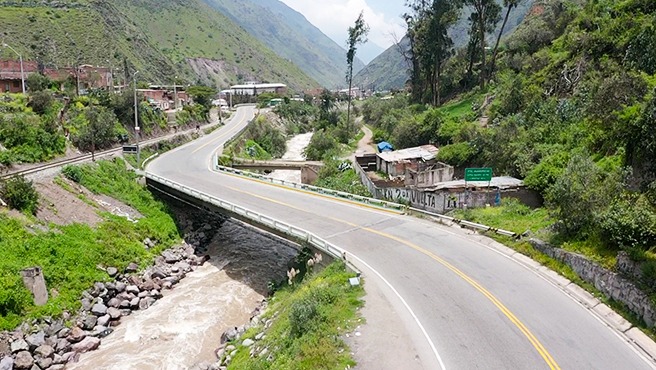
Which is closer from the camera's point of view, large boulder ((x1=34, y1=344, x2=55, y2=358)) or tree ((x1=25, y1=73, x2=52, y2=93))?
large boulder ((x1=34, y1=344, x2=55, y2=358))

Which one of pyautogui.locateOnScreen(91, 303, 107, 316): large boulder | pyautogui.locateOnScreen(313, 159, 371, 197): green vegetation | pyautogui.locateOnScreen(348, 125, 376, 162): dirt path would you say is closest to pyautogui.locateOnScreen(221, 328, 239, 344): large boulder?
pyautogui.locateOnScreen(91, 303, 107, 316): large boulder

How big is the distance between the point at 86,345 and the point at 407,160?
3142 cm

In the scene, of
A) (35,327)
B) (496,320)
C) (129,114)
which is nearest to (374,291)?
(496,320)

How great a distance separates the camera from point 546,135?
35312mm

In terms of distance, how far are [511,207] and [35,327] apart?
2582 cm

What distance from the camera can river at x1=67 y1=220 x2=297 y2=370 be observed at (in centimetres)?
2022

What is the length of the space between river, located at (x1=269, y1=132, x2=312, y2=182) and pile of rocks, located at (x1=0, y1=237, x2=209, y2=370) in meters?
31.4

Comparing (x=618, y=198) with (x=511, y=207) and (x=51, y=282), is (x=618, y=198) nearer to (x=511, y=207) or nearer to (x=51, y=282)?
(x=511, y=207)

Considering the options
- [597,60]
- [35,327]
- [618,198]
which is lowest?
[35,327]

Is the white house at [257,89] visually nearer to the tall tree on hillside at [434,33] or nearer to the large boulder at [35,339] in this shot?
the tall tree on hillside at [434,33]

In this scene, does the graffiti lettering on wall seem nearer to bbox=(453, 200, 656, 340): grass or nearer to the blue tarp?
bbox=(453, 200, 656, 340): grass

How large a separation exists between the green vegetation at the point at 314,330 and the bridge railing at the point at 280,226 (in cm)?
173

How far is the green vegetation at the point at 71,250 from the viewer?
832 inches

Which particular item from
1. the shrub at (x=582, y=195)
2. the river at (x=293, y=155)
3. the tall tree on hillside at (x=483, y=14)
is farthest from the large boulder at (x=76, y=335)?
the tall tree on hillside at (x=483, y=14)
